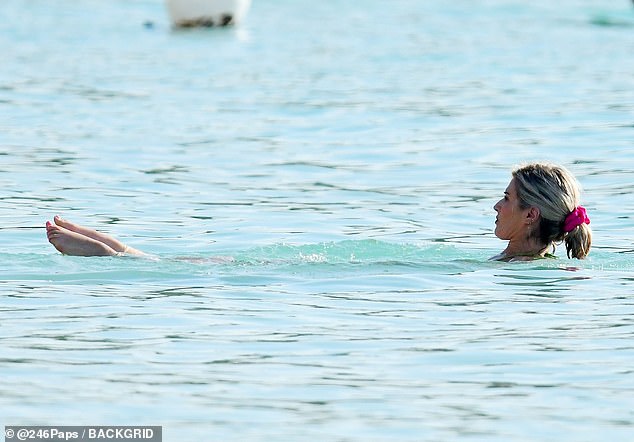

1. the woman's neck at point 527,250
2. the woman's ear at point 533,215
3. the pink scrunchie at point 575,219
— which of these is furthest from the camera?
the woman's neck at point 527,250

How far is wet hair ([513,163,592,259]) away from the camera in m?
10.6

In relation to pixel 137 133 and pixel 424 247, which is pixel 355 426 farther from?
pixel 137 133

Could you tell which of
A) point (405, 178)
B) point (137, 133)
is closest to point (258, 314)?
point (405, 178)

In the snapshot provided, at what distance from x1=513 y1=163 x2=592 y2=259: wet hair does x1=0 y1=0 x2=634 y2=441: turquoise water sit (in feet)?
0.84

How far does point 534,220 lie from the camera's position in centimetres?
1066

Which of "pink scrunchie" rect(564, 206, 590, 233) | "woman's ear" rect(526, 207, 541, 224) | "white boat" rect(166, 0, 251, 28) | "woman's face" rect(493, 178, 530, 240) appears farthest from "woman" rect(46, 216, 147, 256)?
"white boat" rect(166, 0, 251, 28)

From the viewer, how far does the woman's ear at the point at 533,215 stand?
34.8 feet

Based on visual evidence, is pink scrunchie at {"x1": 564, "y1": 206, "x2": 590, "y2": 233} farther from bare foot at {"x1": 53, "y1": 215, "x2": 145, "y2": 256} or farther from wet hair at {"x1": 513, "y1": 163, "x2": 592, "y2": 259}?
bare foot at {"x1": 53, "y1": 215, "x2": 145, "y2": 256}

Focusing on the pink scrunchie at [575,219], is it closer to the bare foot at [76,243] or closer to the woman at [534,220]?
the woman at [534,220]

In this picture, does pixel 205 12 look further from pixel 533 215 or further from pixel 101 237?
pixel 533 215

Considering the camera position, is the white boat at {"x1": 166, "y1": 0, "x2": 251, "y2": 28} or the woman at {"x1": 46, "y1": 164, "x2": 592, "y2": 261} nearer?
the woman at {"x1": 46, "y1": 164, "x2": 592, "y2": 261}

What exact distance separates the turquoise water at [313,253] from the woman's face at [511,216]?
285 mm

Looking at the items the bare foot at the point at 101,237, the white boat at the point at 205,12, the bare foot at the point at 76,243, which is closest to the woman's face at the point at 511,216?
the bare foot at the point at 101,237

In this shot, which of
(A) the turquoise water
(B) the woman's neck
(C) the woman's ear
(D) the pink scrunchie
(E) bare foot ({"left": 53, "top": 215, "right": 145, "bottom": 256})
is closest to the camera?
(A) the turquoise water
